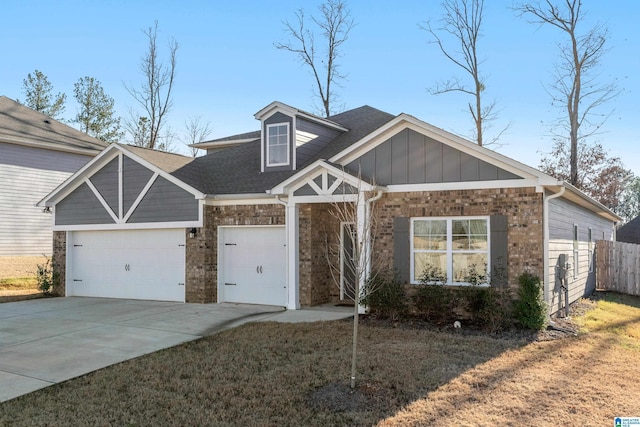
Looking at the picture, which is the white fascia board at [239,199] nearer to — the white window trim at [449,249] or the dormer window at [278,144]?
the dormer window at [278,144]

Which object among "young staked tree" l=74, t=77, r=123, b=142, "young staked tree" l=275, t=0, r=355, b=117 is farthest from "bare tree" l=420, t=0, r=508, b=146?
"young staked tree" l=74, t=77, r=123, b=142

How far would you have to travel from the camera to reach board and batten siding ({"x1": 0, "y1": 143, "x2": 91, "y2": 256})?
68.0 feet

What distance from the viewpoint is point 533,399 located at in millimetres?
6125

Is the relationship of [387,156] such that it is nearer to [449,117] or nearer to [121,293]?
[121,293]

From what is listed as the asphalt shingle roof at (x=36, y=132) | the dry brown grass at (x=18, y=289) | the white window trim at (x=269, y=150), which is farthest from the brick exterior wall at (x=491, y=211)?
the asphalt shingle roof at (x=36, y=132)

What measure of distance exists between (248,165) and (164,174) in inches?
102

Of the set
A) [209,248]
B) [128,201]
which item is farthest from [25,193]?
[209,248]

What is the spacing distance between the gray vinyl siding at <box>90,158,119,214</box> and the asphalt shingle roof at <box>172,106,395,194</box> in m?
2.02

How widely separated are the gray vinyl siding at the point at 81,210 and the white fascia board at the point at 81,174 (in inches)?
5.8

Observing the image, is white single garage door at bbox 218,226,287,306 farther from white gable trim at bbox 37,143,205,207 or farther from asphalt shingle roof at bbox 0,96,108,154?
asphalt shingle roof at bbox 0,96,108,154

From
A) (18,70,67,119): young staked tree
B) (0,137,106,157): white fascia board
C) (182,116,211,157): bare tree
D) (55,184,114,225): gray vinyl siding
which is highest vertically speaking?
(18,70,67,119): young staked tree

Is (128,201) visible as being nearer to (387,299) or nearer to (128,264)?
(128,264)

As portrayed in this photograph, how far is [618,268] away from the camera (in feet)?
60.6

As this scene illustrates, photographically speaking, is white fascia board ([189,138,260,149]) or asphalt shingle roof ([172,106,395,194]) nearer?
asphalt shingle roof ([172,106,395,194])
